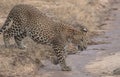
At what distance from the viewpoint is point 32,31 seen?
1297 centimetres

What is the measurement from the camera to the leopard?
41.3 ft

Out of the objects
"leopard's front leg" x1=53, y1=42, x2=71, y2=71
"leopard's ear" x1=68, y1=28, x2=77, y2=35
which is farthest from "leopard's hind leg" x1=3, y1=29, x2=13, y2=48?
"leopard's ear" x1=68, y1=28, x2=77, y2=35

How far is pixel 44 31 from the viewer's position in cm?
1288

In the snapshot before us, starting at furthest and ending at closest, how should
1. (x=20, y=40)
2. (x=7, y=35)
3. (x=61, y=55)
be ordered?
(x=20, y=40), (x=7, y=35), (x=61, y=55)

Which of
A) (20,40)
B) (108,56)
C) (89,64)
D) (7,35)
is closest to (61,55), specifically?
(89,64)

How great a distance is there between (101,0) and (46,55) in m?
15.3

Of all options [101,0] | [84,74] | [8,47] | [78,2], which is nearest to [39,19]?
[8,47]

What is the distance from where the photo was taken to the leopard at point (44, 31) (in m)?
12.6

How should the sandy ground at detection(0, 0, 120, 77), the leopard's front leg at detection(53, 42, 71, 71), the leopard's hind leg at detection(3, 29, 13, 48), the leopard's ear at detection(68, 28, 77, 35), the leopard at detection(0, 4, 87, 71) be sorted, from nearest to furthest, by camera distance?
the sandy ground at detection(0, 0, 120, 77) → the leopard's front leg at detection(53, 42, 71, 71) → the leopard at detection(0, 4, 87, 71) → the leopard's ear at detection(68, 28, 77, 35) → the leopard's hind leg at detection(3, 29, 13, 48)

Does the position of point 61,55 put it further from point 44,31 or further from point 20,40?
point 20,40

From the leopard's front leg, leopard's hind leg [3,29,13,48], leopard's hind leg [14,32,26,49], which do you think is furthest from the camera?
leopard's hind leg [14,32,26,49]

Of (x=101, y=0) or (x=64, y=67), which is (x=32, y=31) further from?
(x=101, y=0)

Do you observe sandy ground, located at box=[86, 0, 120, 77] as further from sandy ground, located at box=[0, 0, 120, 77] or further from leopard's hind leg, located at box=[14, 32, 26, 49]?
leopard's hind leg, located at box=[14, 32, 26, 49]

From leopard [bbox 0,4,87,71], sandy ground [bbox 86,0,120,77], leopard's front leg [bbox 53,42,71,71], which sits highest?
leopard [bbox 0,4,87,71]
